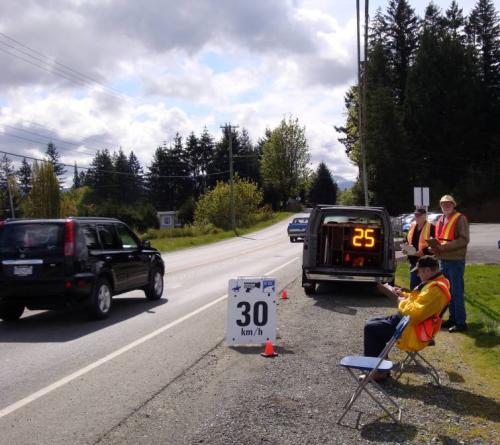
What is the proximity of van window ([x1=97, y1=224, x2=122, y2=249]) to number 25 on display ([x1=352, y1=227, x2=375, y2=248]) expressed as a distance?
17.0 feet

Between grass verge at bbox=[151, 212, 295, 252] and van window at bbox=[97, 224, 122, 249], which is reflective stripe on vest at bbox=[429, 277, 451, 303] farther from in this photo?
grass verge at bbox=[151, 212, 295, 252]

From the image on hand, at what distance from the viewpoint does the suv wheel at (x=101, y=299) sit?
1023 centimetres

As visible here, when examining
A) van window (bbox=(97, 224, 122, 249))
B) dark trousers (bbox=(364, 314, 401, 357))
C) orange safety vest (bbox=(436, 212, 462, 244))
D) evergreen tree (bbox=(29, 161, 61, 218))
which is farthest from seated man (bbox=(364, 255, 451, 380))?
evergreen tree (bbox=(29, 161, 61, 218))

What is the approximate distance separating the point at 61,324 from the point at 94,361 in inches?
118

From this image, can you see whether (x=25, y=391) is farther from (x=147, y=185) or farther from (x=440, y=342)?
(x=147, y=185)

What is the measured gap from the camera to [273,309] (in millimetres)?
8547

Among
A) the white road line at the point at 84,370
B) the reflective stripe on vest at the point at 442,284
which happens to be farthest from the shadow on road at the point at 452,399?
the white road line at the point at 84,370

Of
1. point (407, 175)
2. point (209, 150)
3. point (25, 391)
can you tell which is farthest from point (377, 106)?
point (25, 391)

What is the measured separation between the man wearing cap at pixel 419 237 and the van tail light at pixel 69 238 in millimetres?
5406

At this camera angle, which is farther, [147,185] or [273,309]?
[147,185]

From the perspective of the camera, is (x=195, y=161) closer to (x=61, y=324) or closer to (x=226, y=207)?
(x=226, y=207)

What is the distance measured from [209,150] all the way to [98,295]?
11331 centimetres

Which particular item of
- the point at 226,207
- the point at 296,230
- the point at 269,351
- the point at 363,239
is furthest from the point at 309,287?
the point at 226,207

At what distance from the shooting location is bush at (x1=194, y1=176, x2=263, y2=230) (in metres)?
68.9
